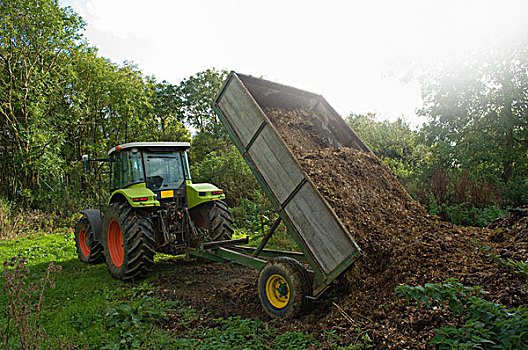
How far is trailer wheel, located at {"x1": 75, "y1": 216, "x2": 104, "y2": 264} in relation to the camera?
21.3ft

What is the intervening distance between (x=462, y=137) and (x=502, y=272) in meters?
8.23

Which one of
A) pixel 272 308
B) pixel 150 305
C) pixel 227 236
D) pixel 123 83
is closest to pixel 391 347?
pixel 272 308

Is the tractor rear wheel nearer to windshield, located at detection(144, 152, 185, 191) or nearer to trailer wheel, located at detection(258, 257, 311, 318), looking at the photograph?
windshield, located at detection(144, 152, 185, 191)

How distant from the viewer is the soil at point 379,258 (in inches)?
106

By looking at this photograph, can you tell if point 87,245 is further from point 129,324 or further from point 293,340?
point 293,340

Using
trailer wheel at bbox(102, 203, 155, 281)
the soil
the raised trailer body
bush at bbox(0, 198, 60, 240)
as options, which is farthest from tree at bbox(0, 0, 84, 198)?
the raised trailer body

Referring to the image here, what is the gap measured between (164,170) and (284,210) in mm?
3162

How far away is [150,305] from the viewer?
4.23 meters

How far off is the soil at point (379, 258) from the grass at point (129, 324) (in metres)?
0.21

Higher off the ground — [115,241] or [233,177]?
[233,177]

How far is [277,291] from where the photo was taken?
3.67m

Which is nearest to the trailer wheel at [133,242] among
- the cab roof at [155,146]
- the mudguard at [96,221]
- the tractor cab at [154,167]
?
the tractor cab at [154,167]

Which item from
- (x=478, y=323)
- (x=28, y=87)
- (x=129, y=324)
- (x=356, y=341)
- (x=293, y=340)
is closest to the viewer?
(x=478, y=323)

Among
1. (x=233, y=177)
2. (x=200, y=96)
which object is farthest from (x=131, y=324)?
(x=200, y=96)
